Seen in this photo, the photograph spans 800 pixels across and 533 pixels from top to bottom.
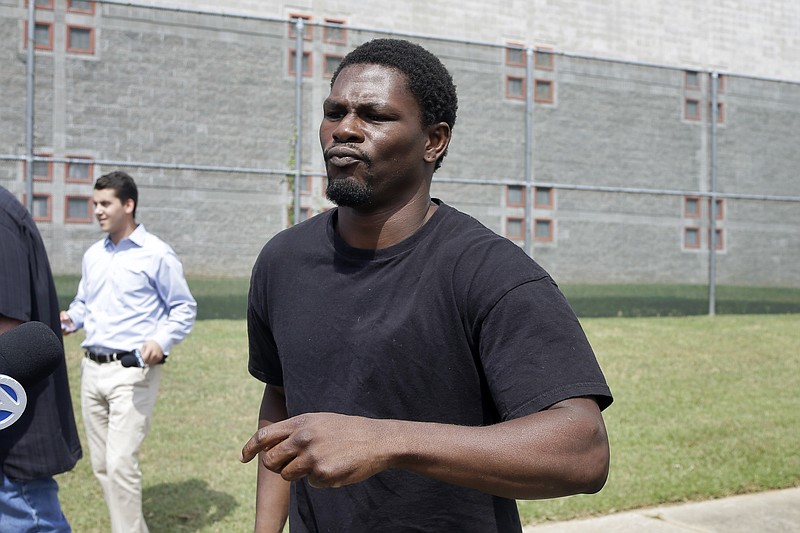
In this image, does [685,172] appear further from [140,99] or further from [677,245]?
[140,99]

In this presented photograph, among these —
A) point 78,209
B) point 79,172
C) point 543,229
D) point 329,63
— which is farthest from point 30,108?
point 543,229

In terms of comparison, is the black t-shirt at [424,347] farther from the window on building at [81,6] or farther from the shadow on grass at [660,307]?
the shadow on grass at [660,307]

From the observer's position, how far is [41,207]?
10992 millimetres

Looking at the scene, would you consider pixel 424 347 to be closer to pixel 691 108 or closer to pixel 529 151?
pixel 529 151

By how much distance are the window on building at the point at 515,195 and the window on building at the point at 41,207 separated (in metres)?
6.43

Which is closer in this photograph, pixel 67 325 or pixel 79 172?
pixel 67 325

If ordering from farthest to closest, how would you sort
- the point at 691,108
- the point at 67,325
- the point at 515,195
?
the point at 691,108
the point at 515,195
the point at 67,325

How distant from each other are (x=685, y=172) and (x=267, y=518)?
553 inches

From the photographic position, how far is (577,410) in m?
1.70

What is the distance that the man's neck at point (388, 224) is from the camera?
212 cm

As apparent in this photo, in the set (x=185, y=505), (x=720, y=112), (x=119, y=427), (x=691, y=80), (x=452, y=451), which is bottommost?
(x=185, y=505)

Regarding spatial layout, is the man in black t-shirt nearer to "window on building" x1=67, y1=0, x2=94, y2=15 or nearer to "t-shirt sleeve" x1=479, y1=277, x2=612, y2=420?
"t-shirt sleeve" x1=479, y1=277, x2=612, y2=420

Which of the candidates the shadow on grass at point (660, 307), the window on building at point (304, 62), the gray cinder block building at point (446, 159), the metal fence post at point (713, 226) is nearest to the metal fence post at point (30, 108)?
the gray cinder block building at point (446, 159)

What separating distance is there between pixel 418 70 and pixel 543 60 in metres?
12.7
